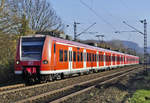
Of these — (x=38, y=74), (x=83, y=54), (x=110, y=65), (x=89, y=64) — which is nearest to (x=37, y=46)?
(x=38, y=74)

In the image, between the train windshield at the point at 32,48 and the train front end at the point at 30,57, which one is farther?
the train windshield at the point at 32,48

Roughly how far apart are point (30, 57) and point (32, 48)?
57 centimetres

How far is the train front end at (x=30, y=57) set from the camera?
1368cm

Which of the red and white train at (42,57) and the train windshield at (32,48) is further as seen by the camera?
the train windshield at (32,48)

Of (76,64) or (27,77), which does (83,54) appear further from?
(27,77)

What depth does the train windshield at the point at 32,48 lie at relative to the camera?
13.9m

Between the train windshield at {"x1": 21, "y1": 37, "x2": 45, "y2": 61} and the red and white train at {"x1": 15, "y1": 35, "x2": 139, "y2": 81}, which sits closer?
the red and white train at {"x1": 15, "y1": 35, "x2": 139, "y2": 81}

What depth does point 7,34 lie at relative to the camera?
18.2m

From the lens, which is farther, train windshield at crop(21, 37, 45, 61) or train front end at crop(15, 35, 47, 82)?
train windshield at crop(21, 37, 45, 61)

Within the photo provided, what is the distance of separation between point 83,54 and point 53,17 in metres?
17.3

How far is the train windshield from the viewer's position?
13.9 m

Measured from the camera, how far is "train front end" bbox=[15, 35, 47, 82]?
13680 mm

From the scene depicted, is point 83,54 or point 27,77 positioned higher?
point 83,54

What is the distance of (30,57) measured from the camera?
13.9 meters
